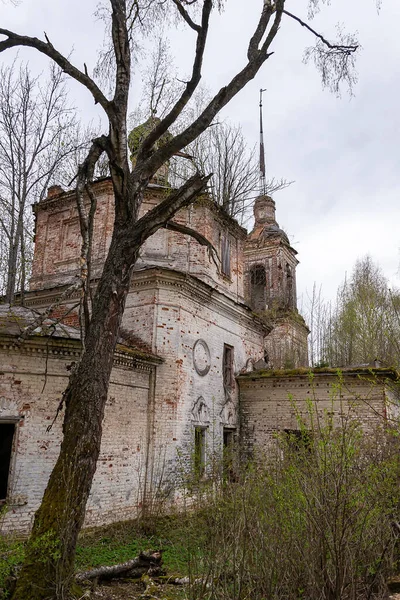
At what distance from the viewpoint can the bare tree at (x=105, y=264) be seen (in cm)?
500

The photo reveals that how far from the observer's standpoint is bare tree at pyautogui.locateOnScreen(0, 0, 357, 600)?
4996 mm

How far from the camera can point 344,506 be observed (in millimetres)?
4008

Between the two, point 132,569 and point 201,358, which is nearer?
point 132,569

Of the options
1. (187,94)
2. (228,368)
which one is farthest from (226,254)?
(187,94)

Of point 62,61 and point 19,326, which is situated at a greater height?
point 62,61

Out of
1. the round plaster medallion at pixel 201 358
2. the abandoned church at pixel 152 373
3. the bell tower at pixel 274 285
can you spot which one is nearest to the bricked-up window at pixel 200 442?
the abandoned church at pixel 152 373

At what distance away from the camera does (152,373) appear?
11.6 meters

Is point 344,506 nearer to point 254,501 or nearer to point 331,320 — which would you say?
point 254,501

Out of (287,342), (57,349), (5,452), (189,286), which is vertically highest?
(287,342)

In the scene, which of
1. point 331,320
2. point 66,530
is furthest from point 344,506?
point 331,320

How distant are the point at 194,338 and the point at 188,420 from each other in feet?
7.07

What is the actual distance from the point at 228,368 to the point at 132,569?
26.4 ft

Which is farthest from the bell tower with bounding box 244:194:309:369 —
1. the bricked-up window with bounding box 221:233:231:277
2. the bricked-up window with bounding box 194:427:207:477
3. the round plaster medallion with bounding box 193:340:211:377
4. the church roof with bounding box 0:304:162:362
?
the church roof with bounding box 0:304:162:362

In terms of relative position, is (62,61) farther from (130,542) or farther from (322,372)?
(322,372)
